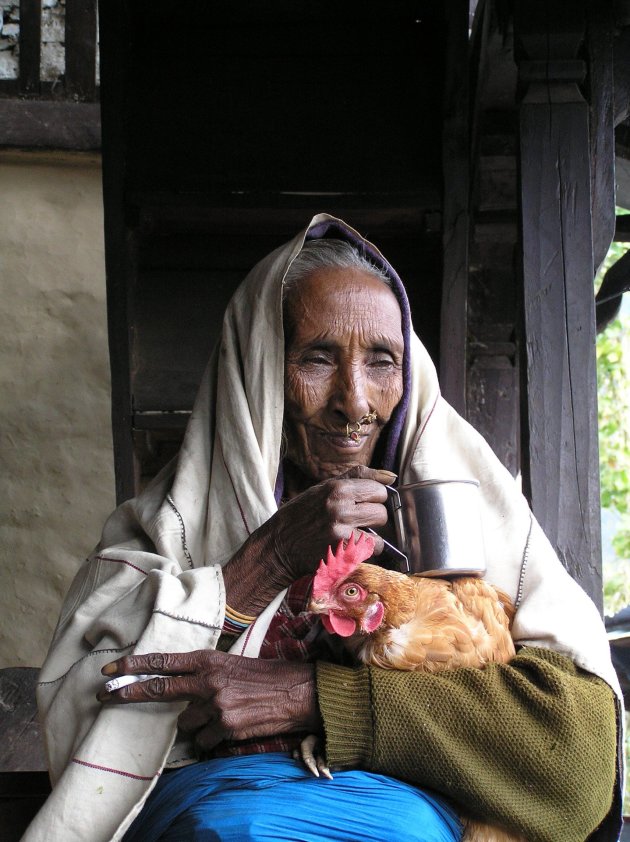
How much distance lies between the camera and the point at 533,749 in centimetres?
218

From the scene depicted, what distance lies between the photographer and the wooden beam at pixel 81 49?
592cm

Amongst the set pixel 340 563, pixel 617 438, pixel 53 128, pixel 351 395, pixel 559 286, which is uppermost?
pixel 53 128

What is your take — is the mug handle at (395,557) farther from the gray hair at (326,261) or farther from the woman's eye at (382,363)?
the gray hair at (326,261)

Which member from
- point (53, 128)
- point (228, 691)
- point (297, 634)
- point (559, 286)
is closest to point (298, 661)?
point (297, 634)

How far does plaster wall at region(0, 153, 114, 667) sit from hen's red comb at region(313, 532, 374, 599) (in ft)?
12.1

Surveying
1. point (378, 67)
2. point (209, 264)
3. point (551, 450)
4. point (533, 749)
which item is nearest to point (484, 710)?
point (533, 749)

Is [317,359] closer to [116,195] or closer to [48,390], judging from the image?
[116,195]

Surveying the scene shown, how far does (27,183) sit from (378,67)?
7.89ft

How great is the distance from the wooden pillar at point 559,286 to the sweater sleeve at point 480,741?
30.7 inches

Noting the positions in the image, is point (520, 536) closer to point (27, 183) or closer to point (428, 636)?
point (428, 636)

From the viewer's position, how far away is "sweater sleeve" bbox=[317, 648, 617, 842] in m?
2.16

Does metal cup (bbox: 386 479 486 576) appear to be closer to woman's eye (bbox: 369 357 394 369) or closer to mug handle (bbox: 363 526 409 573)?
mug handle (bbox: 363 526 409 573)

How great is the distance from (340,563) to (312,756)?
38 cm

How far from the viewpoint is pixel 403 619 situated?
2250 mm
